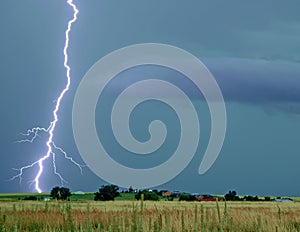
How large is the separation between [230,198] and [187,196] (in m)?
5.35

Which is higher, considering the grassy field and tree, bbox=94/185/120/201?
tree, bbox=94/185/120/201

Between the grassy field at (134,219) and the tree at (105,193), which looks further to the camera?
the tree at (105,193)

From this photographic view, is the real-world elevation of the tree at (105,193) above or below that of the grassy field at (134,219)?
above

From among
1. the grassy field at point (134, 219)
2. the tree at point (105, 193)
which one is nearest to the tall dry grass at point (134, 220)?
the grassy field at point (134, 219)

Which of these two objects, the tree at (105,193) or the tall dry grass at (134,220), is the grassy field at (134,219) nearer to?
the tall dry grass at (134,220)

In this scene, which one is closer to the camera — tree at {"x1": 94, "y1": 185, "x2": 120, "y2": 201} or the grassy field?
the grassy field

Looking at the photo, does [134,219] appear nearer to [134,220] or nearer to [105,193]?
[134,220]

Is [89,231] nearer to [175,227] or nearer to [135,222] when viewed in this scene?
[135,222]

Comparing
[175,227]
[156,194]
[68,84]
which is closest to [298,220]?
[175,227]

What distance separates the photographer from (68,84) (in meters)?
20.8

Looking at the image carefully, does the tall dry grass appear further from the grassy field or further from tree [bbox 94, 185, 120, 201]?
tree [bbox 94, 185, 120, 201]

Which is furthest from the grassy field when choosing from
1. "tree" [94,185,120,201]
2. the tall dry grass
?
"tree" [94,185,120,201]

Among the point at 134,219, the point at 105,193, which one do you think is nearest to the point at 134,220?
the point at 134,219

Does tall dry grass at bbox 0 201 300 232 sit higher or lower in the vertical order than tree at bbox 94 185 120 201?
lower
